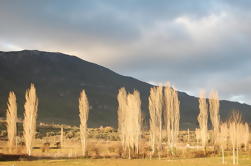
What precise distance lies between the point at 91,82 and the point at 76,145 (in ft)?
422

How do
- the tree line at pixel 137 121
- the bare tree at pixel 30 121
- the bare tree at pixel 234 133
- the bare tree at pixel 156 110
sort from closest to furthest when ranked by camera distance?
the bare tree at pixel 234 133 < the bare tree at pixel 30 121 < the tree line at pixel 137 121 < the bare tree at pixel 156 110

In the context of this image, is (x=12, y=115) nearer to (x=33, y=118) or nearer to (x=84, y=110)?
(x=33, y=118)

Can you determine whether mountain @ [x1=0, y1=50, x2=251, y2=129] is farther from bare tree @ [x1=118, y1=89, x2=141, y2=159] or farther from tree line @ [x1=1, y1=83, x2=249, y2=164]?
bare tree @ [x1=118, y1=89, x2=141, y2=159]

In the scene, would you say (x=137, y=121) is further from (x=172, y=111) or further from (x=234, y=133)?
(x=234, y=133)

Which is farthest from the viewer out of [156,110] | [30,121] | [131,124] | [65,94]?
[65,94]

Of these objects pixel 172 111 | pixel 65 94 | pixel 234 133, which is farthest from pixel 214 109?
pixel 65 94

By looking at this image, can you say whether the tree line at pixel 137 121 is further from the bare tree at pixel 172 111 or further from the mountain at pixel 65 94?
the mountain at pixel 65 94

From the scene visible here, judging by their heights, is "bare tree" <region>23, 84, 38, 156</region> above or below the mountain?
below

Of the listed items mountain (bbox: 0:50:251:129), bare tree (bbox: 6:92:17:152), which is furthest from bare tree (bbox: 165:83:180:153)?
mountain (bbox: 0:50:251:129)

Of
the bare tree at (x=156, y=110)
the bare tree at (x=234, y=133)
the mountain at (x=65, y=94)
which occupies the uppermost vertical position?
the mountain at (x=65, y=94)

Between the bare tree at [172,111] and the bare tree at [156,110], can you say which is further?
the bare tree at [172,111]

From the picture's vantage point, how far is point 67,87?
16525 cm

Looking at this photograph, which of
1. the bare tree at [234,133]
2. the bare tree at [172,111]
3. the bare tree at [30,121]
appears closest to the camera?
the bare tree at [234,133]

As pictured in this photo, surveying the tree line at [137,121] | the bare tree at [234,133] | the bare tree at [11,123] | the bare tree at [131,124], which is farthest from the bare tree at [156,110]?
the bare tree at [11,123]
